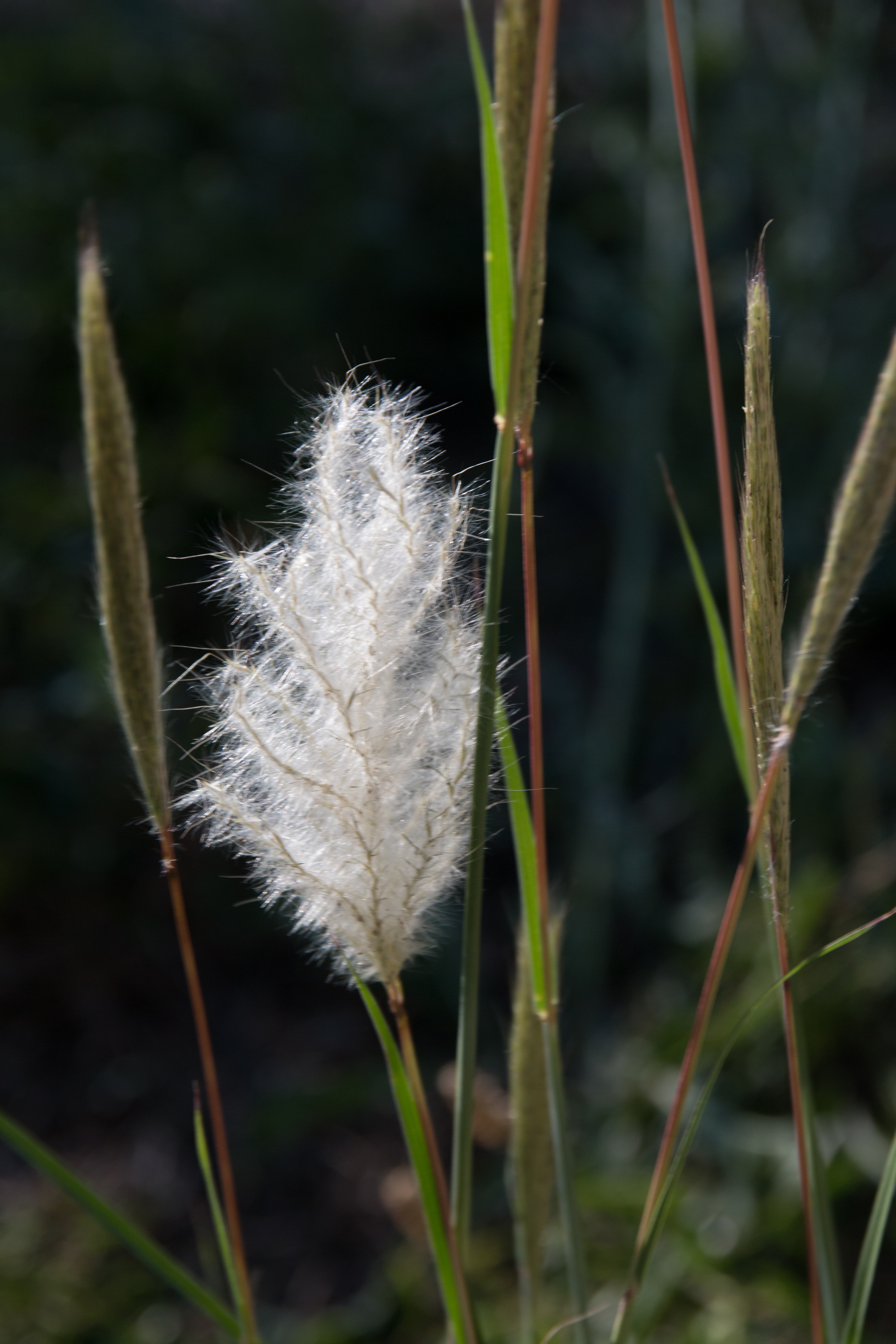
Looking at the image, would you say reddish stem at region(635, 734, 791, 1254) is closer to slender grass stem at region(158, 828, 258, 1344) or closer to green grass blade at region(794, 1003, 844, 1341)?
green grass blade at region(794, 1003, 844, 1341)

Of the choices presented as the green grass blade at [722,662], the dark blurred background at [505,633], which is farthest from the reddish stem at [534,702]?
the dark blurred background at [505,633]

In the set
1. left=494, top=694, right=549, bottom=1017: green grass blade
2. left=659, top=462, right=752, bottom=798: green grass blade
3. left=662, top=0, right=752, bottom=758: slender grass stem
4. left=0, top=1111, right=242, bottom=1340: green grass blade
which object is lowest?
left=0, top=1111, right=242, bottom=1340: green grass blade

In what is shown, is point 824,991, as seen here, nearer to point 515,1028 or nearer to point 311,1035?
point 311,1035

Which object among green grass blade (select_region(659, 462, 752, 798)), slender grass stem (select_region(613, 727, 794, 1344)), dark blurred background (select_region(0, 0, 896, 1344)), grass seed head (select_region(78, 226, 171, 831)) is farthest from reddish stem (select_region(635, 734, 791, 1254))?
dark blurred background (select_region(0, 0, 896, 1344))

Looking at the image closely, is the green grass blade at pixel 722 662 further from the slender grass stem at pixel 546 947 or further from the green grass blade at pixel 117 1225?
the green grass blade at pixel 117 1225

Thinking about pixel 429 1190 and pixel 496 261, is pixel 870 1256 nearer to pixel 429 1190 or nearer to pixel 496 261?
pixel 429 1190

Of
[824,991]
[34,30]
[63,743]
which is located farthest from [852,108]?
[34,30]
